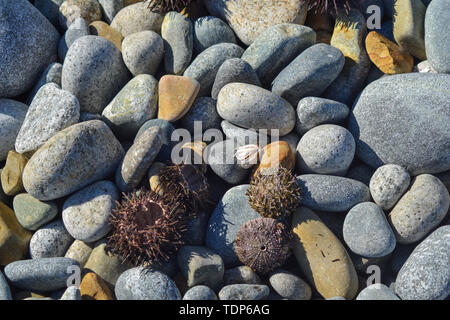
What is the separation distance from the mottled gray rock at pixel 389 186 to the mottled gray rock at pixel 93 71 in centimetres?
333

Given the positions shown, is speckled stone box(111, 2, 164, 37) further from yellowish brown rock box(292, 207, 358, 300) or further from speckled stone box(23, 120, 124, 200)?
yellowish brown rock box(292, 207, 358, 300)

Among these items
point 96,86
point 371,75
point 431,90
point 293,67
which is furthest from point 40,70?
point 431,90

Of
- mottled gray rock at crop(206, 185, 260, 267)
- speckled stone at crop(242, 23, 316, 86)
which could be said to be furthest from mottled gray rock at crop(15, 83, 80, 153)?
speckled stone at crop(242, 23, 316, 86)

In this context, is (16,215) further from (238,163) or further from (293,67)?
(293,67)

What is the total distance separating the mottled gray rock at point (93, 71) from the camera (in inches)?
201

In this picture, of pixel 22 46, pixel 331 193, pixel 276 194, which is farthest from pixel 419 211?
pixel 22 46

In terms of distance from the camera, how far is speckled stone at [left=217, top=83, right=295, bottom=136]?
4.71 meters

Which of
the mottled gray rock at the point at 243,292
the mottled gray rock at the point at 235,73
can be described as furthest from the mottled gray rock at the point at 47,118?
the mottled gray rock at the point at 243,292

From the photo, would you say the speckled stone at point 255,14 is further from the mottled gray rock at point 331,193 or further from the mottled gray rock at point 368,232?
the mottled gray rock at point 368,232

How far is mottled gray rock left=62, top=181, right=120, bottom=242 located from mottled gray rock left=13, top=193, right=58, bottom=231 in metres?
0.19

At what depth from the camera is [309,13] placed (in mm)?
5477
